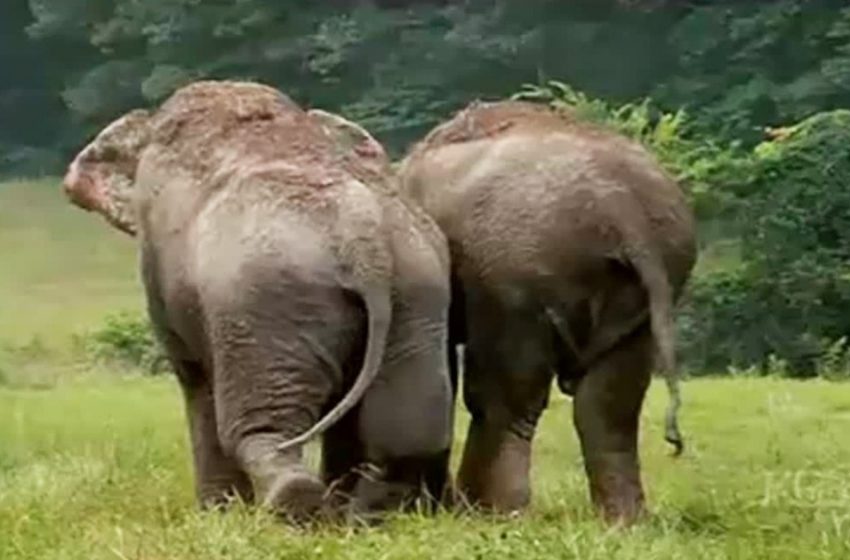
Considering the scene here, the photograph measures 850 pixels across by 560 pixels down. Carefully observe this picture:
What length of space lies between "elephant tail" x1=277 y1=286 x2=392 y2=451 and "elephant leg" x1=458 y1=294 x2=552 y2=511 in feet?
1.91

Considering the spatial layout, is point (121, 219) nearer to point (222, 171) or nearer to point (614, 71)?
point (222, 171)

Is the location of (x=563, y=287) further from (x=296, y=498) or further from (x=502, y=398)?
(x=296, y=498)

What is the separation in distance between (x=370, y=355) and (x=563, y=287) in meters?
0.73

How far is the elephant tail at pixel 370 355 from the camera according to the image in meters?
6.43

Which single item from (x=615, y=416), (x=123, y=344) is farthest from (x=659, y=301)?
(x=123, y=344)

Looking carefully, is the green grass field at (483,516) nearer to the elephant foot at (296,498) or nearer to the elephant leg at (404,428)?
the elephant foot at (296,498)

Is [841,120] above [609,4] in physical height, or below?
above

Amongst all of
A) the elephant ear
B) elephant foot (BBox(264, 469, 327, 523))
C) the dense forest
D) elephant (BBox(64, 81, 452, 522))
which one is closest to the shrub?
the dense forest

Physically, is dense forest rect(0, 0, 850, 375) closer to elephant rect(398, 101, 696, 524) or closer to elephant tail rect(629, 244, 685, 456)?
elephant rect(398, 101, 696, 524)

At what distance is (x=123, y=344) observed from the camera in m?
20.7

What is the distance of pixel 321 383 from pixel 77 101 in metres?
31.1

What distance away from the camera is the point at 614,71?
34.6 metres

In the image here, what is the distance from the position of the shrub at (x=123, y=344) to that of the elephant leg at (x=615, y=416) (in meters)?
12.4

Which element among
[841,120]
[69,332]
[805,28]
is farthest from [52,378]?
[805,28]
